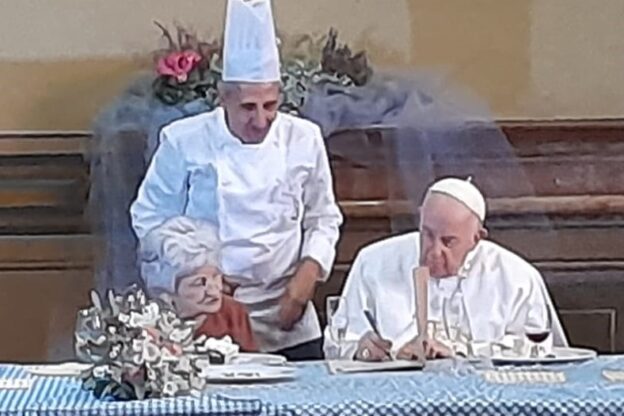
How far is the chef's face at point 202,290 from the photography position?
1810mm

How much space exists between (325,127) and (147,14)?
337 mm

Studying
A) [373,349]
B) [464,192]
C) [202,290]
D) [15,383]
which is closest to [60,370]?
[15,383]

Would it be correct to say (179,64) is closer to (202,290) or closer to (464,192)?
(202,290)

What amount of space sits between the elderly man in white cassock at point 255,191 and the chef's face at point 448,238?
22 cm

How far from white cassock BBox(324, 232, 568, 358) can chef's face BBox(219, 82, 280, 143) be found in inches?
9.2

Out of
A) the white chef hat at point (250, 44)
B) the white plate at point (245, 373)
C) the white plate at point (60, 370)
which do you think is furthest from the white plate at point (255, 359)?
the white chef hat at point (250, 44)

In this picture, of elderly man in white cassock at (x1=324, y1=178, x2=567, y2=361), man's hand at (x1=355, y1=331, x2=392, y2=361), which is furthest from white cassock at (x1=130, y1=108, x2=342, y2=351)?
man's hand at (x1=355, y1=331, x2=392, y2=361)

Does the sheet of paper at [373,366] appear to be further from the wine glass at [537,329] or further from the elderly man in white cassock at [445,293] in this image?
the wine glass at [537,329]

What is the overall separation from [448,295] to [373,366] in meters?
0.24

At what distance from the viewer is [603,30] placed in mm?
2188

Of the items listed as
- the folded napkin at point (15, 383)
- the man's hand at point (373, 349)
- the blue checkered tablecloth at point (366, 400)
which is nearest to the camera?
the blue checkered tablecloth at point (366, 400)

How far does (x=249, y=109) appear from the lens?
6.35 feet

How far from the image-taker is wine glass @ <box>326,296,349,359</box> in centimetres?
163

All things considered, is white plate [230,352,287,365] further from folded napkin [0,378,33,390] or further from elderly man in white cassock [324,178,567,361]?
folded napkin [0,378,33,390]
